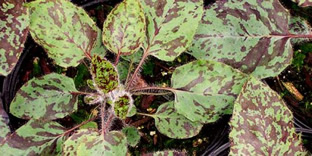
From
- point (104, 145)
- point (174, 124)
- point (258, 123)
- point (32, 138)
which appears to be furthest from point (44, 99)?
point (258, 123)

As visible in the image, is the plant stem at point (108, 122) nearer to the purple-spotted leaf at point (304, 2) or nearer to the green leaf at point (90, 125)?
the green leaf at point (90, 125)

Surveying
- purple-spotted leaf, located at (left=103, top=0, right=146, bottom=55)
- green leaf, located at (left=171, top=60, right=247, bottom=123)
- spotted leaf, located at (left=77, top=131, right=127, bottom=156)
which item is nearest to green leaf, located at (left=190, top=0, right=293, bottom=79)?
green leaf, located at (left=171, top=60, right=247, bottom=123)

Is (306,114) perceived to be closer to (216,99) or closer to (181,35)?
(216,99)

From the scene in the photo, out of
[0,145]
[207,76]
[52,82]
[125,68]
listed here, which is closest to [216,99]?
[207,76]

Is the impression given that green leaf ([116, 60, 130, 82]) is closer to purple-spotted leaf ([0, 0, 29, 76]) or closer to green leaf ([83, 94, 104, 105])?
green leaf ([83, 94, 104, 105])

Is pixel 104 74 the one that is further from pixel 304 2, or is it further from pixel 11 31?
pixel 304 2

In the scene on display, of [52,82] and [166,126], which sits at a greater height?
[52,82]
